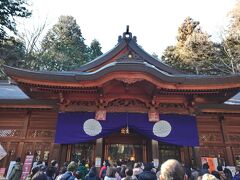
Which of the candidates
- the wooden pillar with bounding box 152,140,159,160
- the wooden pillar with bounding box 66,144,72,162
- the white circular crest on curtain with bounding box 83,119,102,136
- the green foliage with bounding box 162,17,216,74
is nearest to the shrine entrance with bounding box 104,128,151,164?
the wooden pillar with bounding box 152,140,159,160

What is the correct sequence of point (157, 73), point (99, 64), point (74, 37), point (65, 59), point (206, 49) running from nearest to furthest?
point (157, 73) → point (99, 64) → point (206, 49) → point (65, 59) → point (74, 37)

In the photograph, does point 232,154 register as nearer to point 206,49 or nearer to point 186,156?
point 186,156

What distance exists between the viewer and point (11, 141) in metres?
8.70

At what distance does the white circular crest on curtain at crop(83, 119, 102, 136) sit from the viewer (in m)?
8.10

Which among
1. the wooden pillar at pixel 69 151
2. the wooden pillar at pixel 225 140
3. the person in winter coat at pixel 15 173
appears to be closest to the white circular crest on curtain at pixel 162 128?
the wooden pillar at pixel 225 140

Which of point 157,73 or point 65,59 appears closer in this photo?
point 157,73

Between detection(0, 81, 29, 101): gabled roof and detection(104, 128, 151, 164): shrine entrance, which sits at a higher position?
detection(0, 81, 29, 101): gabled roof

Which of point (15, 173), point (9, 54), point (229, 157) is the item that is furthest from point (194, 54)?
point (15, 173)

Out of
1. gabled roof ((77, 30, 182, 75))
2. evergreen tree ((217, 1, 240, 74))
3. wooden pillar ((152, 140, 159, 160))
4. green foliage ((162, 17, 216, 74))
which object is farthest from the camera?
green foliage ((162, 17, 216, 74))

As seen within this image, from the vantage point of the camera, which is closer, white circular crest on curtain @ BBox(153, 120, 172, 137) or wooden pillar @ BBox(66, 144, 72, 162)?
white circular crest on curtain @ BBox(153, 120, 172, 137)

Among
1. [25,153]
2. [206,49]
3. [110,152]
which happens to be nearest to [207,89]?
[110,152]

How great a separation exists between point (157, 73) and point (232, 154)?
4389mm

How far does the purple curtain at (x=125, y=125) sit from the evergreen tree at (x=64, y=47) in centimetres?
2433

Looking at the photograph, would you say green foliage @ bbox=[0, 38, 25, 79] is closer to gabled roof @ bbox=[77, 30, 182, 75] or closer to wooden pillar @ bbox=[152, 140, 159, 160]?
gabled roof @ bbox=[77, 30, 182, 75]
